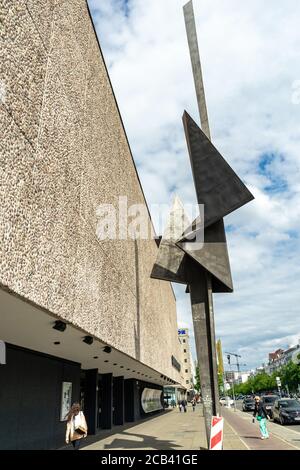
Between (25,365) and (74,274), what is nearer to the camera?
(74,274)

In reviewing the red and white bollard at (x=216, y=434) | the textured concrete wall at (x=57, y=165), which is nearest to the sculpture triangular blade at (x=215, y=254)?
the textured concrete wall at (x=57, y=165)

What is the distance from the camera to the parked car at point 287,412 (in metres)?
20.9

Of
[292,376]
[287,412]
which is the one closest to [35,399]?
[287,412]

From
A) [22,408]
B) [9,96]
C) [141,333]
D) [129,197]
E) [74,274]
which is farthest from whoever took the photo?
[141,333]

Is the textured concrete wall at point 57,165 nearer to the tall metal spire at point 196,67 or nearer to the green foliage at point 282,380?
the tall metal spire at point 196,67

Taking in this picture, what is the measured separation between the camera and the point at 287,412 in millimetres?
21375

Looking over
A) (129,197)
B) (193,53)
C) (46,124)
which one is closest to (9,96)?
(46,124)

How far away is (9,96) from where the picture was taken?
556cm

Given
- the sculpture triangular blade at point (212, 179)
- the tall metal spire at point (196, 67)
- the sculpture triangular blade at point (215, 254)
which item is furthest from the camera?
the tall metal spire at point (196, 67)

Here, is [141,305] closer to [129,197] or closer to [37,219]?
[129,197]

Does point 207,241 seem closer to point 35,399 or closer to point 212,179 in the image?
point 212,179

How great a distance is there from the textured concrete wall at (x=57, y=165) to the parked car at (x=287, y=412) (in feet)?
44.3

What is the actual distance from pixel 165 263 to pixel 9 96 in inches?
341

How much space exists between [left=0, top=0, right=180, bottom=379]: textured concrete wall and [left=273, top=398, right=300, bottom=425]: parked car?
13.5 metres
